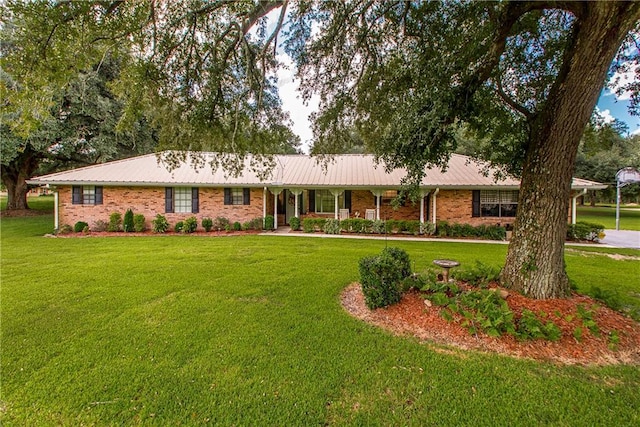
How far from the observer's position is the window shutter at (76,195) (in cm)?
1311

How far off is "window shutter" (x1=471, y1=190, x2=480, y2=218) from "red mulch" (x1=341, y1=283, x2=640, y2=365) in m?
8.93

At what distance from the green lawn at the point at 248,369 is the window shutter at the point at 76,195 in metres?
8.93

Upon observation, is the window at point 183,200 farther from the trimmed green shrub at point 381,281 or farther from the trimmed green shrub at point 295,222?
the trimmed green shrub at point 381,281

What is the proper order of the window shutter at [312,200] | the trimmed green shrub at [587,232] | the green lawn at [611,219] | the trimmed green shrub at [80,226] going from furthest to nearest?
the green lawn at [611,219], the window shutter at [312,200], the trimmed green shrub at [80,226], the trimmed green shrub at [587,232]

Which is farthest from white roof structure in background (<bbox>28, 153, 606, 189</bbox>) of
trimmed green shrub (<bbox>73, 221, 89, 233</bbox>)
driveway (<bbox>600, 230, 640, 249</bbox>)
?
driveway (<bbox>600, 230, 640, 249</bbox>)

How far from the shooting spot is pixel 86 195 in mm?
13227

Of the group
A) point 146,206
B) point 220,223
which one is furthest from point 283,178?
point 146,206

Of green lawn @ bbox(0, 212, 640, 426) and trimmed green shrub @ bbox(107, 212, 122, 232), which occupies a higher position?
trimmed green shrub @ bbox(107, 212, 122, 232)

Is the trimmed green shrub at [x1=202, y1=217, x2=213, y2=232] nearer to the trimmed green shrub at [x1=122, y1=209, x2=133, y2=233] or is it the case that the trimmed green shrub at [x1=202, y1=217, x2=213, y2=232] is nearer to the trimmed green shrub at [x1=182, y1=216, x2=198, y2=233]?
the trimmed green shrub at [x1=182, y1=216, x2=198, y2=233]

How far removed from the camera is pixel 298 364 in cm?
312

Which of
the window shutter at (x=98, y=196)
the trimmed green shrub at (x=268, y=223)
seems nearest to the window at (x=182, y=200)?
the window shutter at (x=98, y=196)

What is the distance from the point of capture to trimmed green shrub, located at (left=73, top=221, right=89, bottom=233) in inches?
→ 501

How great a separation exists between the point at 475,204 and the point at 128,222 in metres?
15.6

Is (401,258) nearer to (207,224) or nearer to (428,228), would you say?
(428,228)
